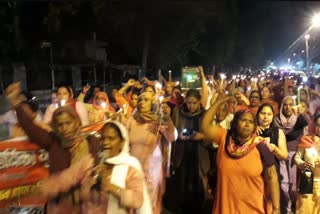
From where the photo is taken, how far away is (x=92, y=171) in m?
3.71

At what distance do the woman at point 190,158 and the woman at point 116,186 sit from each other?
3225mm

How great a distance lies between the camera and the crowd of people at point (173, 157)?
3.71 m

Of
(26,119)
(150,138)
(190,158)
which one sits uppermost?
(26,119)

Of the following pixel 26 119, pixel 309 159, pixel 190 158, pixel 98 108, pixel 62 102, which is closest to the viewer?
pixel 26 119

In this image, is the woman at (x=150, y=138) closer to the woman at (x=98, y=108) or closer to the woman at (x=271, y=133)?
the woman at (x=271, y=133)

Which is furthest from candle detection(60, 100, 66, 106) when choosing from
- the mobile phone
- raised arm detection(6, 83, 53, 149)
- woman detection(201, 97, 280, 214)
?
woman detection(201, 97, 280, 214)

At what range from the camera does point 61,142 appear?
418 centimetres

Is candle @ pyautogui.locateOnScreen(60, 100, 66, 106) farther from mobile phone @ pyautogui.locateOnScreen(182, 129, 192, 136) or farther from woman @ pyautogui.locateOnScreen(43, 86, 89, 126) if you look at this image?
mobile phone @ pyautogui.locateOnScreen(182, 129, 192, 136)

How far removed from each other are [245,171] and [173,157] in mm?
2821

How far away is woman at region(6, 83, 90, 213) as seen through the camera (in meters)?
3.86

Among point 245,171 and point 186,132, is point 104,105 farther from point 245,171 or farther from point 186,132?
point 245,171

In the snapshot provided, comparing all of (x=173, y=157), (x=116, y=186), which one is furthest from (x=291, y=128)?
(x=116, y=186)

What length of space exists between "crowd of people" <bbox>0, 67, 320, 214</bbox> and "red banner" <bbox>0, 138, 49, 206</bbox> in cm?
9

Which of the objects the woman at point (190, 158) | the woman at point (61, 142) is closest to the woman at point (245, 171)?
the woman at point (61, 142)
